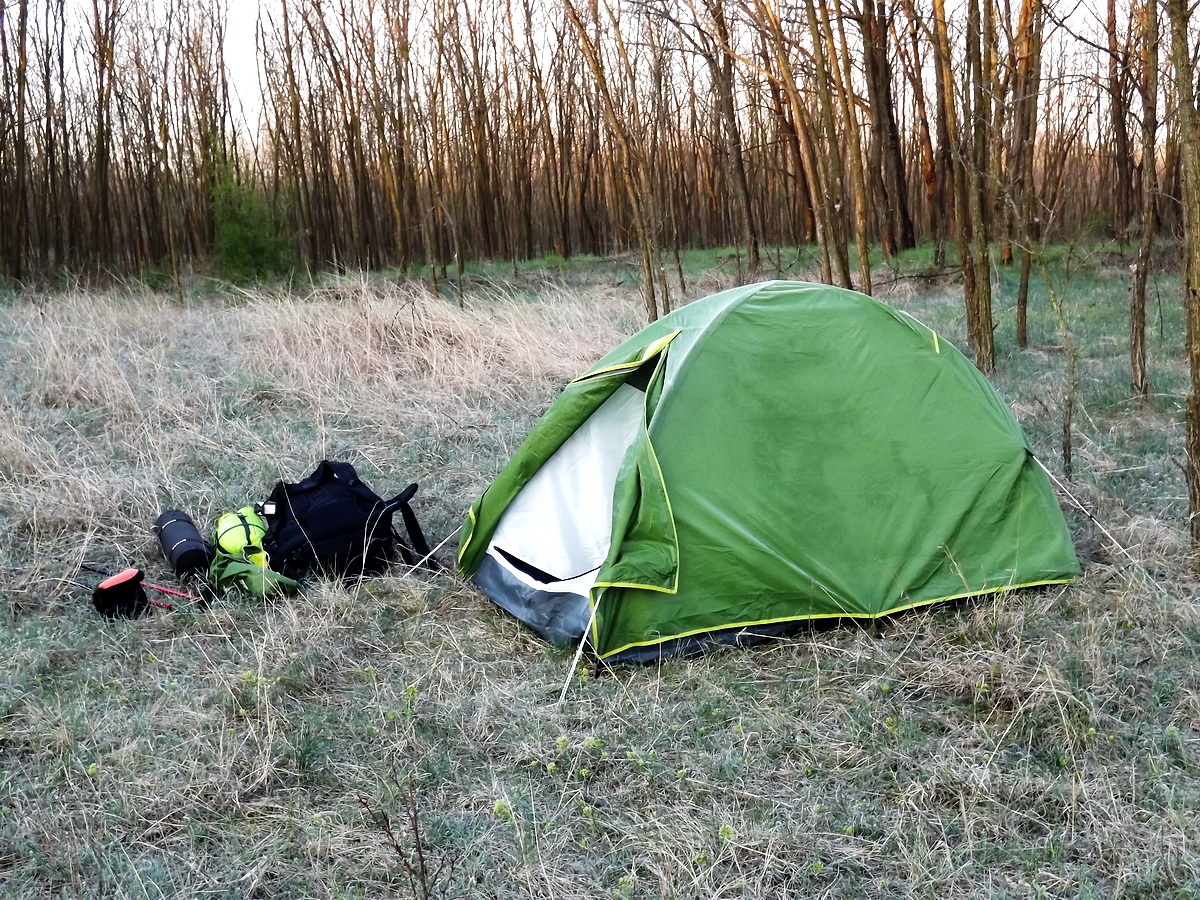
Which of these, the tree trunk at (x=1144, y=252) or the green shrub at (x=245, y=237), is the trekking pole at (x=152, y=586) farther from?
the green shrub at (x=245, y=237)

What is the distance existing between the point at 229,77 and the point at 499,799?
1458 cm

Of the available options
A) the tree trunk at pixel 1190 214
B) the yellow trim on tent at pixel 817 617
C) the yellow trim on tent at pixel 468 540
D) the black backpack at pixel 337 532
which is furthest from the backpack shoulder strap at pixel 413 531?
the tree trunk at pixel 1190 214

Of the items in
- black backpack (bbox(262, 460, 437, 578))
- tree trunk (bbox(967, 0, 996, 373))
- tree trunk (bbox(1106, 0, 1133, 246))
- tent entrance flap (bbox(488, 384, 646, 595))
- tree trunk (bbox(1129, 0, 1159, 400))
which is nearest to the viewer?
tent entrance flap (bbox(488, 384, 646, 595))

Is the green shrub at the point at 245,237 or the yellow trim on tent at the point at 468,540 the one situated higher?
the green shrub at the point at 245,237

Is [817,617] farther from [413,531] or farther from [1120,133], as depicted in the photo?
[1120,133]

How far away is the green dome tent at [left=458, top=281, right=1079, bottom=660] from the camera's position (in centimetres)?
336

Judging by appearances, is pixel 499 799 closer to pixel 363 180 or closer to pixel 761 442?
pixel 761 442

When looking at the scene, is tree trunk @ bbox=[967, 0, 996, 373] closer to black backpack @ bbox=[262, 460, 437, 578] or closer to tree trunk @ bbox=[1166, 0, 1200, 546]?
tree trunk @ bbox=[1166, 0, 1200, 546]

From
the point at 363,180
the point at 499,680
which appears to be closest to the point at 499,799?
the point at 499,680

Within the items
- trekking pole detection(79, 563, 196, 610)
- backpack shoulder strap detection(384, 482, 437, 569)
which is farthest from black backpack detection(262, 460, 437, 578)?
trekking pole detection(79, 563, 196, 610)

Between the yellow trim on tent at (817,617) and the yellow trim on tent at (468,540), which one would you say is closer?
the yellow trim on tent at (817,617)

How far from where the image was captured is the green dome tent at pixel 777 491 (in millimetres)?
3359

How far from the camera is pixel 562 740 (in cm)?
276

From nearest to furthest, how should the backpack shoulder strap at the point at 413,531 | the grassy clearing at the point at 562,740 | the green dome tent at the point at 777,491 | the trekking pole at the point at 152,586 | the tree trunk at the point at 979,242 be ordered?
1. the grassy clearing at the point at 562,740
2. the green dome tent at the point at 777,491
3. the trekking pole at the point at 152,586
4. the backpack shoulder strap at the point at 413,531
5. the tree trunk at the point at 979,242
